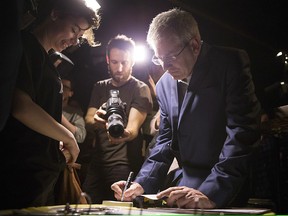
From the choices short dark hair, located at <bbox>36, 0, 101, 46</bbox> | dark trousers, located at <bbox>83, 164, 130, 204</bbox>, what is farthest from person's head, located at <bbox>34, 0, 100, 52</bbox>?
dark trousers, located at <bbox>83, 164, 130, 204</bbox>

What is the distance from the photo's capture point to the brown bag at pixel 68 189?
5.83 feet

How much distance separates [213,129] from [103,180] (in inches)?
30.9

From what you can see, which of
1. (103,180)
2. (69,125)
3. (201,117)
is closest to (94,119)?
(69,125)

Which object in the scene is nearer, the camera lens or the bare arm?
the bare arm

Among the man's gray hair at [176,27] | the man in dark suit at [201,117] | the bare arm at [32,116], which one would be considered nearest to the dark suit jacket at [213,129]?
the man in dark suit at [201,117]

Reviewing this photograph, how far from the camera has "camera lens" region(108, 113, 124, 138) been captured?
6.20ft

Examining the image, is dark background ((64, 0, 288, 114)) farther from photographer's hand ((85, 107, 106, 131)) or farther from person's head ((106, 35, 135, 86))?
photographer's hand ((85, 107, 106, 131))

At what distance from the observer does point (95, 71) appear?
8.36 feet

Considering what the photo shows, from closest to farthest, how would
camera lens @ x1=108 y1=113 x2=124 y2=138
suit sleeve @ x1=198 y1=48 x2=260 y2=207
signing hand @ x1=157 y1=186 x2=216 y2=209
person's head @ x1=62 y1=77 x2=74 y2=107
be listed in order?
signing hand @ x1=157 y1=186 x2=216 y2=209, suit sleeve @ x1=198 y1=48 x2=260 y2=207, camera lens @ x1=108 y1=113 x2=124 y2=138, person's head @ x1=62 y1=77 x2=74 y2=107

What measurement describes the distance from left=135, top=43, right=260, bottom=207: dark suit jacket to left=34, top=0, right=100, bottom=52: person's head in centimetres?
60

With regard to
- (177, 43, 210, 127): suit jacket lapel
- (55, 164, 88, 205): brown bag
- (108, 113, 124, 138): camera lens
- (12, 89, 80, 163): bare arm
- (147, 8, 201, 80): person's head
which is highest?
(147, 8, 201, 80): person's head

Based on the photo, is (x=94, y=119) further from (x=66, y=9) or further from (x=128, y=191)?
(x=66, y=9)

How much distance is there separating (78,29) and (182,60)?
570 mm

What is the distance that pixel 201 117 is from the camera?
66.7 inches
